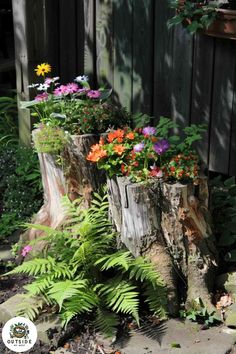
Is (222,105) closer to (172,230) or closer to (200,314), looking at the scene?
(172,230)

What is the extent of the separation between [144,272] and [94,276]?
1.27 feet

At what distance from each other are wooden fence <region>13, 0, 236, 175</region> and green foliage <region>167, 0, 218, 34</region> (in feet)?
0.81

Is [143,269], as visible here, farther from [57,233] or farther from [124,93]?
[124,93]

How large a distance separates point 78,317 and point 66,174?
42.3 inches

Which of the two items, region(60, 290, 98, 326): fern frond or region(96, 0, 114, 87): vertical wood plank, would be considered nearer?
region(60, 290, 98, 326): fern frond

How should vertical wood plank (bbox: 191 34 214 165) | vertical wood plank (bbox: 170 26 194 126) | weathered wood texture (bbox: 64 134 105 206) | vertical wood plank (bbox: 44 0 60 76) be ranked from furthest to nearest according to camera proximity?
1. vertical wood plank (bbox: 44 0 60 76)
2. vertical wood plank (bbox: 170 26 194 126)
3. vertical wood plank (bbox: 191 34 214 165)
4. weathered wood texture (bbox: 64 134 105 206)

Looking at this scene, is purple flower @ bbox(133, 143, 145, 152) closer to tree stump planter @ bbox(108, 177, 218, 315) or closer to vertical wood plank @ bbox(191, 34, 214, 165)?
tree stump planter @ bbox(108, 177, 218, 315)

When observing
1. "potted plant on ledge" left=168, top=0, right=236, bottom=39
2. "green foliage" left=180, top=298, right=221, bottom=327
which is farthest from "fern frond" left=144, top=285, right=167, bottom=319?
"potted plant on ledge" left=168, top=0, right=236, bottom=39

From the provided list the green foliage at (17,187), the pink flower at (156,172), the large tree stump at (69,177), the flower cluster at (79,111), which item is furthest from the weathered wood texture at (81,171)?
the green foliage at (17,187)

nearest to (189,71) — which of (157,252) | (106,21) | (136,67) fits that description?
(136,67)

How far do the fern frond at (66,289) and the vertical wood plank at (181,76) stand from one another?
2137mm

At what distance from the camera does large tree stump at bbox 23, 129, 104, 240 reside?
4648 millimetres

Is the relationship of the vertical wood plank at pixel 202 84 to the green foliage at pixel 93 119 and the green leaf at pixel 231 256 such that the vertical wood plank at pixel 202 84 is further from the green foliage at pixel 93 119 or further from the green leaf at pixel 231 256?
the green leaf at pixel 231 256

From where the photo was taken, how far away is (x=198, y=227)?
4242 millimetres
